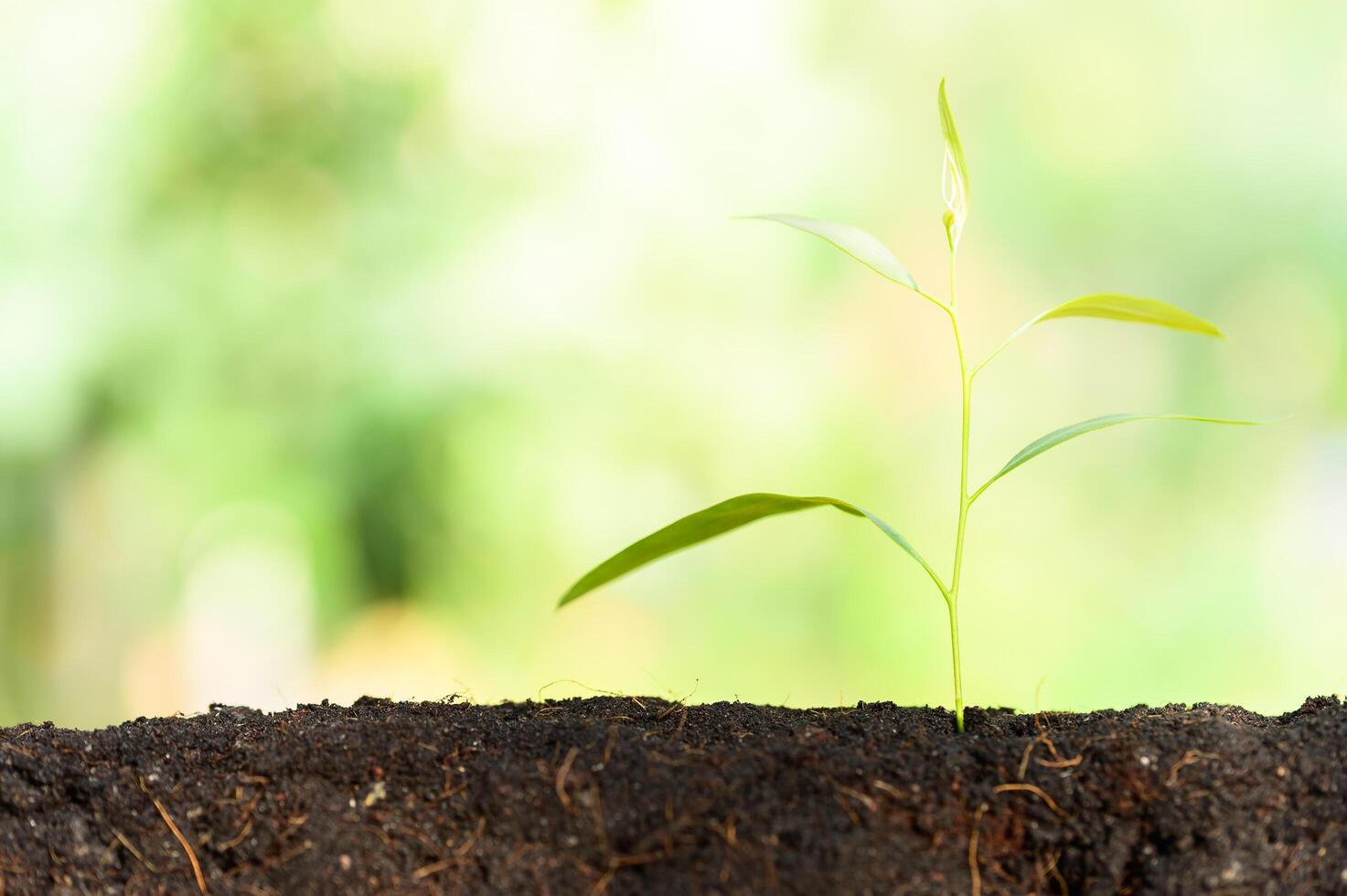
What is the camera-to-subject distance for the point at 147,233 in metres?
2.74

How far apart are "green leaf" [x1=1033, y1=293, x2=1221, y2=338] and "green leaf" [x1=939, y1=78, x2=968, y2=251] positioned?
0.12 meters

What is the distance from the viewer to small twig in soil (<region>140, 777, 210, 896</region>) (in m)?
0.96

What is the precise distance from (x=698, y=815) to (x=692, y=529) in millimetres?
242

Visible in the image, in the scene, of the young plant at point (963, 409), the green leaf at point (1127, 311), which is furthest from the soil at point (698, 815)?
the green leaf at point (1127, 311)

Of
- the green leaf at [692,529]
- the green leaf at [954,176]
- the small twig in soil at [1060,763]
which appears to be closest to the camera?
the green leaf at [692,529]

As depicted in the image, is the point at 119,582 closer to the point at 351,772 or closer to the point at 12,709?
the point at 12,709

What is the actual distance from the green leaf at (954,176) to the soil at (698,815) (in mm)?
510

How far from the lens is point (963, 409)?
42.6 inches

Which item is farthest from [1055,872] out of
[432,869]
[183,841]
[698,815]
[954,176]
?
[183,841]

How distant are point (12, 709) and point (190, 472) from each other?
0.71 metres

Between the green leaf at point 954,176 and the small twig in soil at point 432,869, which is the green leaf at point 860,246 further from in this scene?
the small twig in soil at point 432,869

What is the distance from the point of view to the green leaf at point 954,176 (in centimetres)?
108

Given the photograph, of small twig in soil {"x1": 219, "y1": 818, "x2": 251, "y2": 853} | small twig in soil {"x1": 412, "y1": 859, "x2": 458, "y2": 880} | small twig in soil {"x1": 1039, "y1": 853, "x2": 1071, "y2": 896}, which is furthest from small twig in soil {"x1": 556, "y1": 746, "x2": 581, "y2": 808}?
small twig in soil {"x1": 1039, "y1": 853, "x2": 1071, "y2": 896}

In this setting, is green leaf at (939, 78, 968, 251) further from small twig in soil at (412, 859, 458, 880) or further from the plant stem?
small twig in soil at (412, 859, 458, 880)
